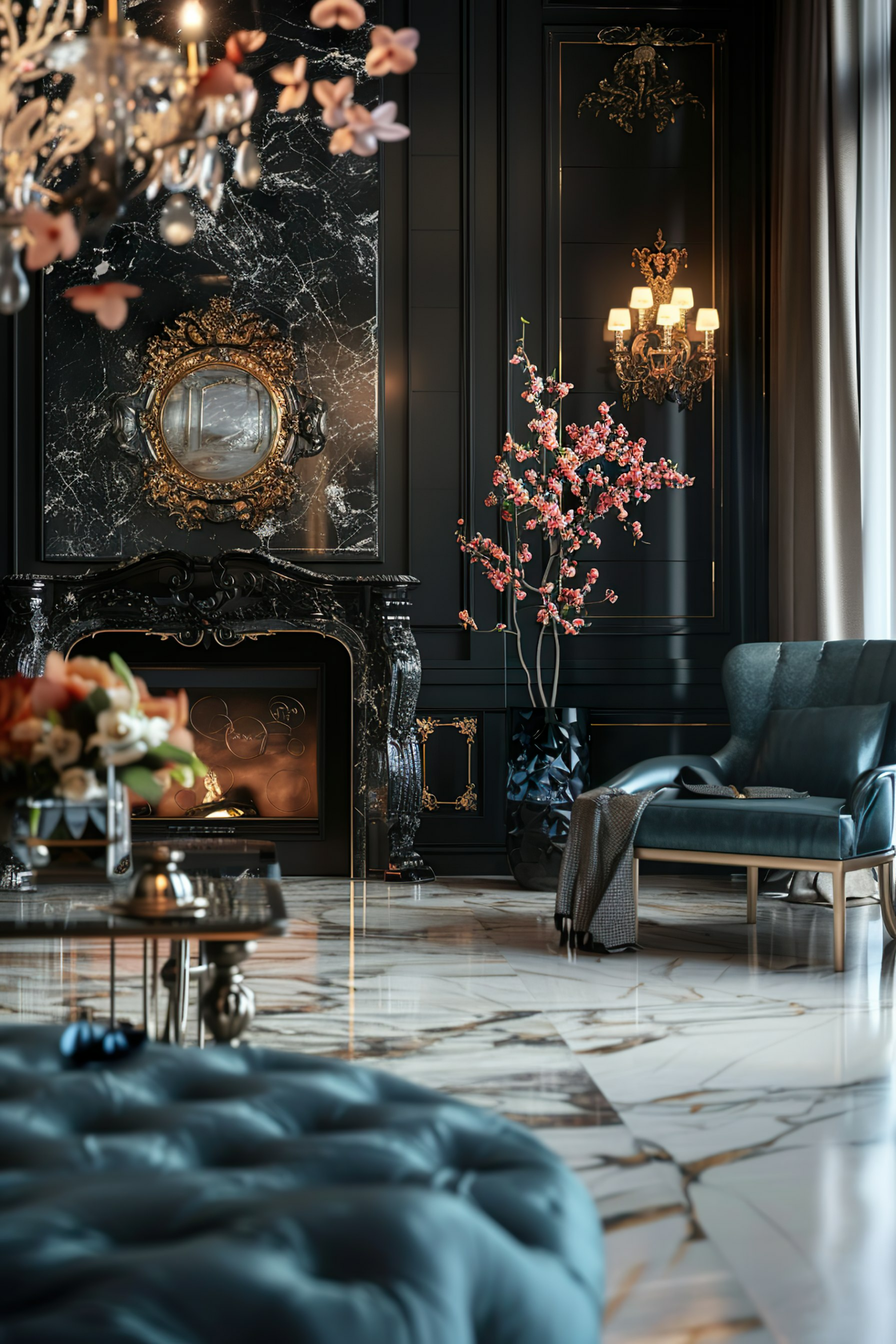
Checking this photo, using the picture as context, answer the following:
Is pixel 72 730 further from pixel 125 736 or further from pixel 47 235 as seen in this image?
pixel 47 235

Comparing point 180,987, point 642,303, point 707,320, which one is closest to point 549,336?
point 642,303

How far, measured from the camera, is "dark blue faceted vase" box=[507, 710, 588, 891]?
4.75 metres

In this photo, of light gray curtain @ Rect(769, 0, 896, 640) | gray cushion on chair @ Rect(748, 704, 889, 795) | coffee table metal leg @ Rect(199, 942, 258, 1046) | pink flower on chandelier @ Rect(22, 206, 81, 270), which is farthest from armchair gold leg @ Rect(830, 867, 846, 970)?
pink flower on chandelier @ Rect(22, 206, 81, 270)

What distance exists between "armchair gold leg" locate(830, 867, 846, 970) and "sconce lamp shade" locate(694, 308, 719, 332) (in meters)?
2.75

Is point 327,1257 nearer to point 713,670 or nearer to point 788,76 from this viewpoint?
point 713,670

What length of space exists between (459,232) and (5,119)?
10.9 feet

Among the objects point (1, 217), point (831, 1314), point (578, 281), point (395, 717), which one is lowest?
point (831, 1314)

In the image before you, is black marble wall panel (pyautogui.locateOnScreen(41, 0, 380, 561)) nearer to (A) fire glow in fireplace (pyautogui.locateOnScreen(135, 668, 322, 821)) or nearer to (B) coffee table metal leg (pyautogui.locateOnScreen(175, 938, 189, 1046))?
→ (A) fire glow in fireplace (pyautogui.locateOnScreen(135, 668, 322, 821))

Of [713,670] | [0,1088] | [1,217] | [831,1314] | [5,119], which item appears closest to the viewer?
[0,1088]

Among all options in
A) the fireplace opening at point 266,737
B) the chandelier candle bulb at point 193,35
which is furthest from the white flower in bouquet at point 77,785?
the fireplace opening at point 266,737

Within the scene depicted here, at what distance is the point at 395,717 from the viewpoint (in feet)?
16.0

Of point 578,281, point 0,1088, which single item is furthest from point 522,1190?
point 578,281

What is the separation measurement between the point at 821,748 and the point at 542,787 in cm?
122

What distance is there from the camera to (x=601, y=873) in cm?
363
